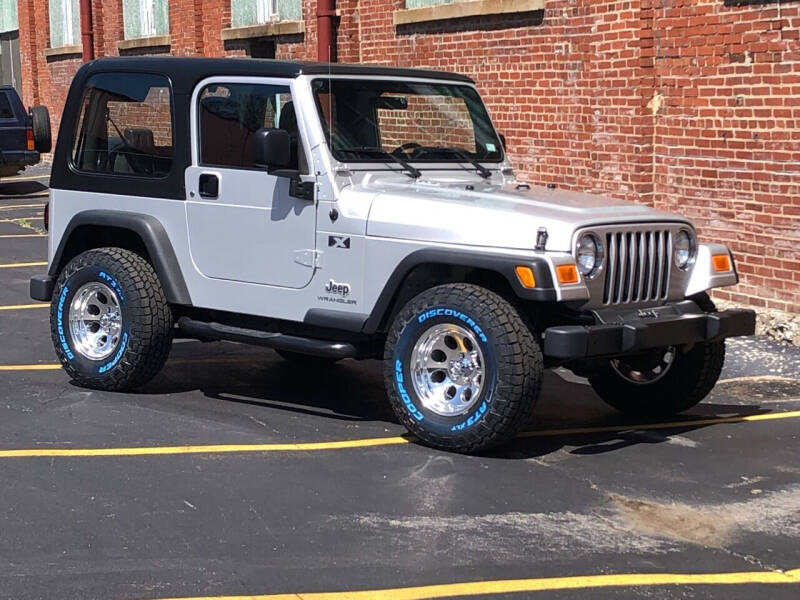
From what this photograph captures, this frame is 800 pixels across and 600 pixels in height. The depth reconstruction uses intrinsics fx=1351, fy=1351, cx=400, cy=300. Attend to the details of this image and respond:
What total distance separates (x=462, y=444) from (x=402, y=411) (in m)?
0.41

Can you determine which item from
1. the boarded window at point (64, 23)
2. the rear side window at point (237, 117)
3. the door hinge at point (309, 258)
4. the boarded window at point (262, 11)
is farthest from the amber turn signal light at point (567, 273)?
the boarded window at point (64, 23)

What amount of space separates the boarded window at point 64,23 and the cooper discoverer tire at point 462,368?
20497 millimetres

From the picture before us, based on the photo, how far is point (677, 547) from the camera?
5.47 meters

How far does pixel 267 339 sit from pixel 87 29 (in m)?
18.3

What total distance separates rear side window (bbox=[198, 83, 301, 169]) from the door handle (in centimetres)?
9

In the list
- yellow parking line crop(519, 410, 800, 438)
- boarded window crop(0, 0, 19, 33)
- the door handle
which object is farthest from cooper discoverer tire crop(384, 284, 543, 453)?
boarded window crop(0, 0, 19, 33)

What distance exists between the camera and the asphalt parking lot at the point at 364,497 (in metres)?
5.05

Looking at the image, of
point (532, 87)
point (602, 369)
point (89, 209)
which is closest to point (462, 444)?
point (602, 369)

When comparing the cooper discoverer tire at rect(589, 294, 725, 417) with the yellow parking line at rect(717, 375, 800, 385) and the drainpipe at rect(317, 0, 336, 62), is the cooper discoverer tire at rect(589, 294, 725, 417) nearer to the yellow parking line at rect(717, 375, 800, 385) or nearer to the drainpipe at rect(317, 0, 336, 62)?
the yellow parking line at rect(717, 375, 800, 385)

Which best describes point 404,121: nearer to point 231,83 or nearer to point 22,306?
point 231,83

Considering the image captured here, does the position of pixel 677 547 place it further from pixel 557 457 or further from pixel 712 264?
pixel 712 264

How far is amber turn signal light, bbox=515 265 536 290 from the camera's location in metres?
6.54

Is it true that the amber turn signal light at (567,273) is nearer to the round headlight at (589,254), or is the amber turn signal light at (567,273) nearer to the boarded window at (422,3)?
the round headlight at (589,254)

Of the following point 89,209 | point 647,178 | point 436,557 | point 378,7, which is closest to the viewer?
point 436,557
